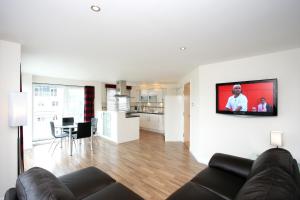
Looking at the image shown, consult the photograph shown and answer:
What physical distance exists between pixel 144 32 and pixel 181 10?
1.81 ft

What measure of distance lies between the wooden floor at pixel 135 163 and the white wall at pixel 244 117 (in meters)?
0.68

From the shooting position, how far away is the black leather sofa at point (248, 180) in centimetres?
86

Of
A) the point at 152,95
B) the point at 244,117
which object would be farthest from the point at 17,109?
the point at 152,95

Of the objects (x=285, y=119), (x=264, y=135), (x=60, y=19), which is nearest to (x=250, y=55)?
(x=285, y=119)

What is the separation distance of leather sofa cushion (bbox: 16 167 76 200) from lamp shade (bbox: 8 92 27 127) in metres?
1.37

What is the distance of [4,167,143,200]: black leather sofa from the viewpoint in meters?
0.85

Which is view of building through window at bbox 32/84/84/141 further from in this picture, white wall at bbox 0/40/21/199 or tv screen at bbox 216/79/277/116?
tv screen at bbox 216/79/277/116

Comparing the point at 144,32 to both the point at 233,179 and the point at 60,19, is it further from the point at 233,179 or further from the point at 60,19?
the point at 233,179

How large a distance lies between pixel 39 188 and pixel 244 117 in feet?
10.4

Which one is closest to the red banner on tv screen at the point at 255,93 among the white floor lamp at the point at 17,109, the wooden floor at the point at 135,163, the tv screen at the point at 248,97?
the tv screen at the point at 248,97

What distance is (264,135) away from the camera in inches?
103

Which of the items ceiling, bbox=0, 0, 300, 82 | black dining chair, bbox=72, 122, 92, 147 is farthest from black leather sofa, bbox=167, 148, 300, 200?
black dining chair, bbox=72, 122, 92, 147

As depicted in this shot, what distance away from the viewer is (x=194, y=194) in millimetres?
1425

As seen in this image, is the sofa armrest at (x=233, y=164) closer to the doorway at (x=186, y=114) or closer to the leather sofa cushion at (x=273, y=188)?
the leather sofa cushion at (x=273, y=188)
